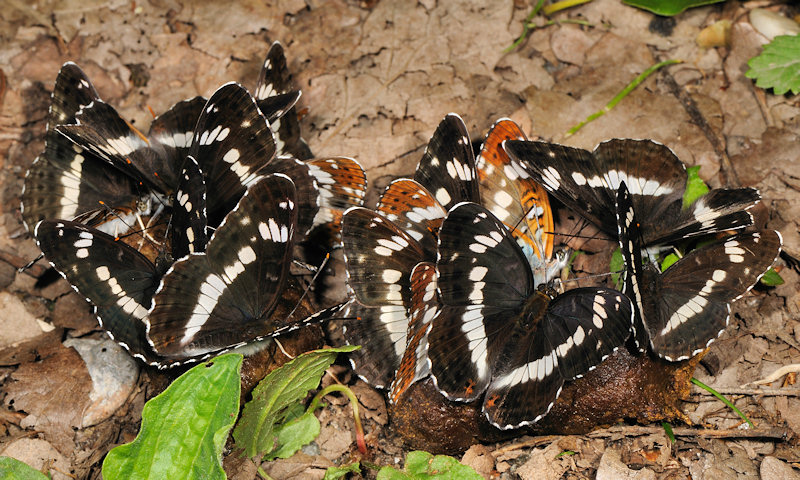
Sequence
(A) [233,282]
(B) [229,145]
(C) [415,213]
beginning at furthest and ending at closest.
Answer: (B) [229,145] → (C) [415,213] → (A) [233,282]

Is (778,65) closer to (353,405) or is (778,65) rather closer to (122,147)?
(353,405)

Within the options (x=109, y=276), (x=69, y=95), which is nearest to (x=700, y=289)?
(x=109, y=276)

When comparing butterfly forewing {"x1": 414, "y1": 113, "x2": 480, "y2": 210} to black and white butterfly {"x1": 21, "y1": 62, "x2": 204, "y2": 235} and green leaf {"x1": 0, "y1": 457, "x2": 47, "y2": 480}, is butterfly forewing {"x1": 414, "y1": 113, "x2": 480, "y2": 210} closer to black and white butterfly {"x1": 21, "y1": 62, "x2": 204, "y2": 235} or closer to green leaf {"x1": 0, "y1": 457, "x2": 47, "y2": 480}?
black and white butterfly {"x1": 21, "y1": 62, "x2": 204, "y2": 235}

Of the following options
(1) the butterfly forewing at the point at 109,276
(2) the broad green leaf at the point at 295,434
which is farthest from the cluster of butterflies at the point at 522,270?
(1) the butterfly forewing at the point at 109,276

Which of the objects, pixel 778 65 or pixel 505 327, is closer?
pixel 505 327

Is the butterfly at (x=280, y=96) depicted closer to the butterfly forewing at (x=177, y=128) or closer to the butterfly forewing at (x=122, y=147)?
the butterfly forewing at (x=177, y=128)

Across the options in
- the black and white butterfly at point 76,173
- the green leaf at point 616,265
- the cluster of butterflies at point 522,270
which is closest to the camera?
the cluster of butterflies at point 522,270

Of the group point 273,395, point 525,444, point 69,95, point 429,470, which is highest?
point 69,95

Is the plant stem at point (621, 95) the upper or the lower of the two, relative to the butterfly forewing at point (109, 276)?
lower

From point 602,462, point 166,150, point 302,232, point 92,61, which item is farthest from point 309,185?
point 92,61
